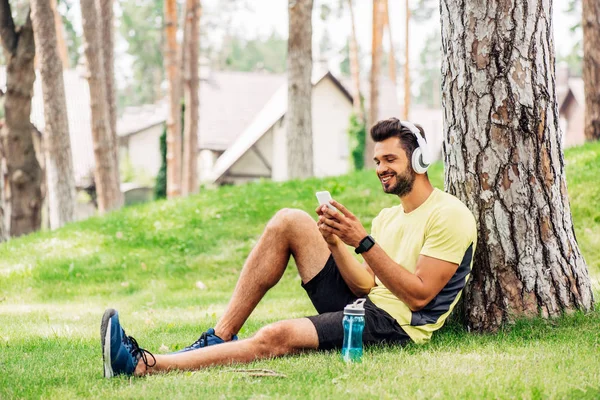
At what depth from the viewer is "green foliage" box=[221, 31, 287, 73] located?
3174 inches

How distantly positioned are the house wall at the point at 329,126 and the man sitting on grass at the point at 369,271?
32086 millimetres

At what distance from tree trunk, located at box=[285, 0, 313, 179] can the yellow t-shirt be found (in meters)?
9.12

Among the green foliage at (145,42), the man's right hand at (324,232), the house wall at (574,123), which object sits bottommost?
the man's right hand at (324,232)

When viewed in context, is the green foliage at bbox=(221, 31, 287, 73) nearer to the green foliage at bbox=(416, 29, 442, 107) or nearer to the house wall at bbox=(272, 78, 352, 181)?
the green foliage at bbox=(416, 29, 442, 107)

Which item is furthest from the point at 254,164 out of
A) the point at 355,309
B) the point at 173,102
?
the point at 355,309

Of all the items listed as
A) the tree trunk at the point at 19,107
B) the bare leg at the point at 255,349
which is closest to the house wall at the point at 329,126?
the tree trunk at the point at 19,107

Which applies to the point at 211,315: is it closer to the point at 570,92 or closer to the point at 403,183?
the point at 403,183

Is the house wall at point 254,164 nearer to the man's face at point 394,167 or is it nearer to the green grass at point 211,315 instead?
the green grass at point 211,315

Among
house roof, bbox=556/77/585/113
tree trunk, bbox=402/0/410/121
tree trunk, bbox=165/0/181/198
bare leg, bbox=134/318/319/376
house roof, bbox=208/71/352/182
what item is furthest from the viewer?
house roof, bbox=556/77/585/113

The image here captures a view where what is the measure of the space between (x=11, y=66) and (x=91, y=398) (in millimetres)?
10988

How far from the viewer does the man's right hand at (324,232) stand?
468 cm

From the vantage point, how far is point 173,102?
2062cm

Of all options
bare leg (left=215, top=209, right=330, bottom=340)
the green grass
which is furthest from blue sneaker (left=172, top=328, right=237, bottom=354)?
the green grass

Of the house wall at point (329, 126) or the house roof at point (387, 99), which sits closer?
the house wall at point (329, 126)
